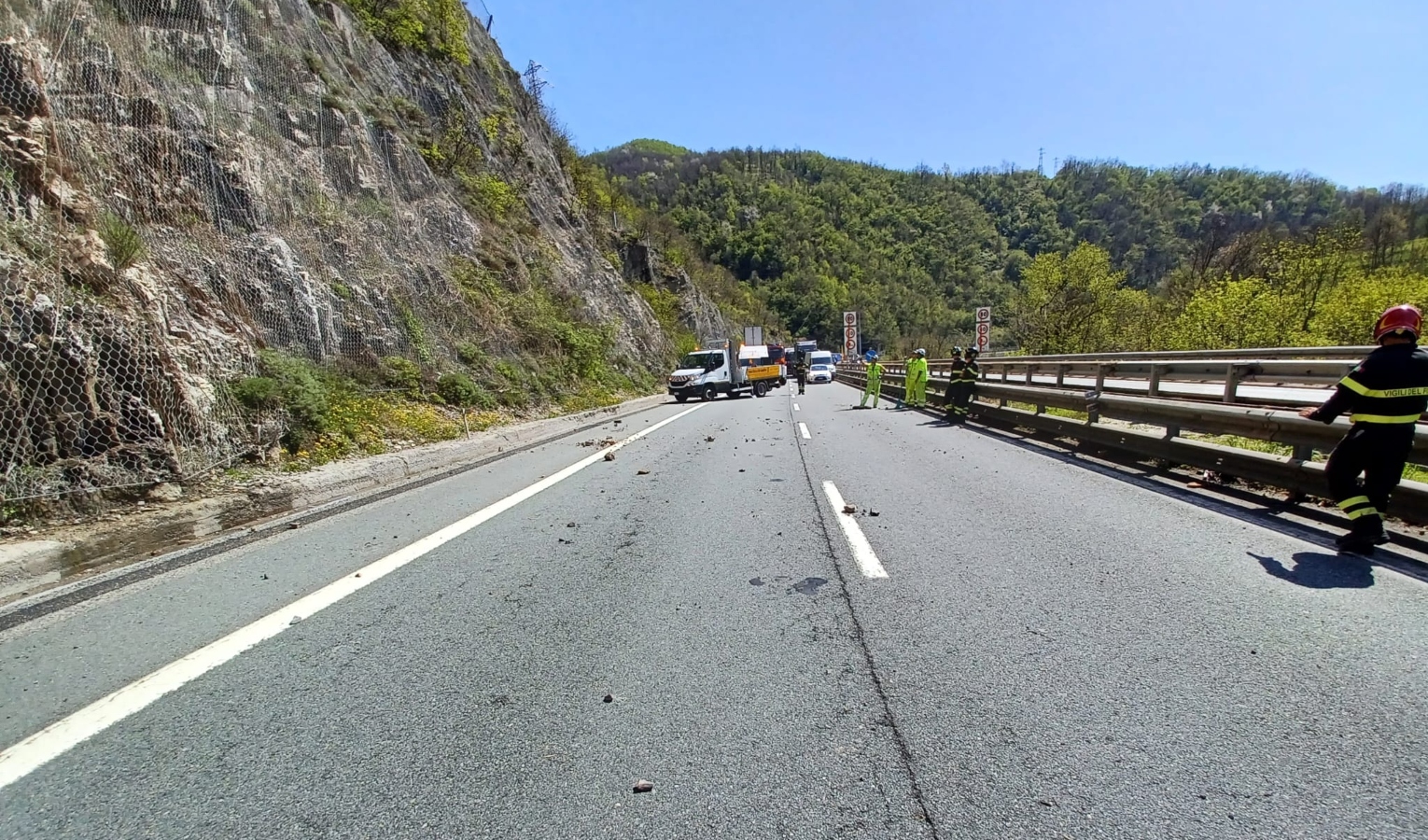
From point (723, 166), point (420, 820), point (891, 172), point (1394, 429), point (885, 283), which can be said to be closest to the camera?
point (420, 820)

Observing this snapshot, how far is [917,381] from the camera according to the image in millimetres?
19891

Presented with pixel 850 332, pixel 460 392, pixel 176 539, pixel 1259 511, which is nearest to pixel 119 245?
pixel 176 539

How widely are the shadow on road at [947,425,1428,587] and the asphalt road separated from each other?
0.17 meters

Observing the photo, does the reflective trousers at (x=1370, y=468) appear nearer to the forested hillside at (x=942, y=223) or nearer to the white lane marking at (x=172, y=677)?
the white lane marking at (x=172, y=677)

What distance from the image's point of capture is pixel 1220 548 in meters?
5.01

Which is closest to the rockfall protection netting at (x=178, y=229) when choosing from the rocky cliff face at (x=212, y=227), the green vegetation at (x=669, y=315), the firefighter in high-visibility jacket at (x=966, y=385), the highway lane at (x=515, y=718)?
the rocky cliff face at (x=212, y=227)

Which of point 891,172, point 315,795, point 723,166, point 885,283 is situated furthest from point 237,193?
point 891,172

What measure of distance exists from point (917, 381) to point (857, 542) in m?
15.5

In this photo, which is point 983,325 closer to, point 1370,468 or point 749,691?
point 1370,468

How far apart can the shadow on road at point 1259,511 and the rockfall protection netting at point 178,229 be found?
33.2 feet

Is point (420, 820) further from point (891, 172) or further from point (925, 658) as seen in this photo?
point (891, 172)

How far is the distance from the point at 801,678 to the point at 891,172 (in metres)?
172

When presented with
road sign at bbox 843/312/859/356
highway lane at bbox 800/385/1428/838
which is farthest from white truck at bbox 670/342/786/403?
road sign at bbox 843/312/859/356

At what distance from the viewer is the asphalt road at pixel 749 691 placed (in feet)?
7.36
